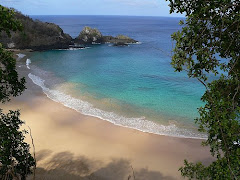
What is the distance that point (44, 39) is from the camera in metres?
68.8

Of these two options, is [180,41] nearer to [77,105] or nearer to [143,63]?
[77,105]

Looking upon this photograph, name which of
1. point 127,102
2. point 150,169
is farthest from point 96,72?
point 150,169

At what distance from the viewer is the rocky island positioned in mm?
63281

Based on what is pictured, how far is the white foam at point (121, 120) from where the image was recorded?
20766 mm

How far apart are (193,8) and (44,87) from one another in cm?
3095

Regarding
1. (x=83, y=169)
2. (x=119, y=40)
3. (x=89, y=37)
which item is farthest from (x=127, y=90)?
(x=119, y=40)

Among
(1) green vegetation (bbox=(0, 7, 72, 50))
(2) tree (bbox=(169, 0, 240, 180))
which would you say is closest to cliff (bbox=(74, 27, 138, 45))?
(1) green vegetation (bbox=(0, 7, 72, 50))

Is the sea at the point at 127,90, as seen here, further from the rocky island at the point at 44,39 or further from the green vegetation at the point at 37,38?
the rocky island at the point at 44,39

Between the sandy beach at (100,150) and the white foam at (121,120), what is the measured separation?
0.96 m

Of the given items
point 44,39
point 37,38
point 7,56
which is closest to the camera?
point 7,56

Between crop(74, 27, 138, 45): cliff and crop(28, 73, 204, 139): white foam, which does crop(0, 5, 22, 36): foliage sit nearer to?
crop(28, 73, 204, 139): white foam

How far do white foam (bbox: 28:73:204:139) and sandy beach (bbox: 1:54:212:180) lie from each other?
0.96 metres

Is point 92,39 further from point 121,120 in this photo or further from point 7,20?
point 7,20

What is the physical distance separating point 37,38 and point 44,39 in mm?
2280
